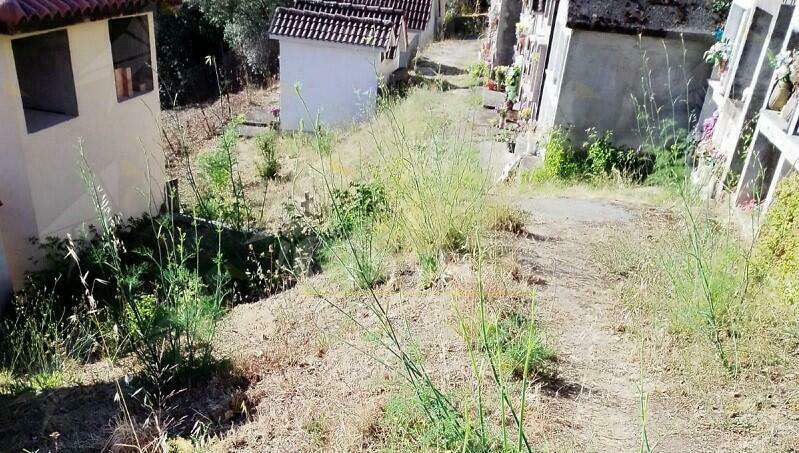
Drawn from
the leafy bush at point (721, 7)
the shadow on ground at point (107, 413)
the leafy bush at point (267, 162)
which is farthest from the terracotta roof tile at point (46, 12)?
the leafy bush at point (721, 7)

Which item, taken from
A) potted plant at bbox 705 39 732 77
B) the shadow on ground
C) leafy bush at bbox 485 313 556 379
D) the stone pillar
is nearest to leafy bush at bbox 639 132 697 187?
potted plant at bbox 705 39 732 77

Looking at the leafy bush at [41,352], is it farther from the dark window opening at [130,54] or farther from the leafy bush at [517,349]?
the dark window opening at [130,54]

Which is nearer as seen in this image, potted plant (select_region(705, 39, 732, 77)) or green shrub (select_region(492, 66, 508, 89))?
potted plant (select_region(705, 39, 732, 77))

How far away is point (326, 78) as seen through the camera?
14.8m

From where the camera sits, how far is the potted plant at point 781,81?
202 inches

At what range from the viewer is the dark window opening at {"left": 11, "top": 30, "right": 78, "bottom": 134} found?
745 cm

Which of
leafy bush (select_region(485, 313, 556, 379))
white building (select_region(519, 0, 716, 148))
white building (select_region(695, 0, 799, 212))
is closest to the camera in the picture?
leafy bush (select_region(485, 313, 556, 379))

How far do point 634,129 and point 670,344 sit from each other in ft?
20.2

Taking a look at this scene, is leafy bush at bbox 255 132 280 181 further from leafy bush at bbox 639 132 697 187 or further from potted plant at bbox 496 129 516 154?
leafy bush at bbox 639 132 697 187

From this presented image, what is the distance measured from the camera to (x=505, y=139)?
11.2 m

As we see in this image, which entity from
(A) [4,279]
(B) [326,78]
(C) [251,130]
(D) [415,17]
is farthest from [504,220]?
(D) [415,17]

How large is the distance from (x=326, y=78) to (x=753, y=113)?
10.8 metres

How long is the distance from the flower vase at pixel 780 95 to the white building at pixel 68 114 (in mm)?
6201

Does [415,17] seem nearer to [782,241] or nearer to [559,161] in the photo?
[559,161]
